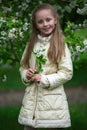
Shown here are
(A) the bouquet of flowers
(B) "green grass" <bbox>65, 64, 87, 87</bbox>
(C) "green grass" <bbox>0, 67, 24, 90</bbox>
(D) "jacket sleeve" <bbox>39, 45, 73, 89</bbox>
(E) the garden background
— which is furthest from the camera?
(B) "green grass" <bbox>65, 64, 87, 87</bbox>

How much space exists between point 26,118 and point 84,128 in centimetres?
208

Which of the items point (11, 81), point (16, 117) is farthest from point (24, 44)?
point (11, 81)

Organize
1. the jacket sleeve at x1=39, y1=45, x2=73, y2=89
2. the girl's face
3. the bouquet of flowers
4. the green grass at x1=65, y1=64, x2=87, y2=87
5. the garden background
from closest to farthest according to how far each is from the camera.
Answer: the bouquet of flowers, the jacket sleeve at x1=39, y1=45, x2=73, y2=89, the girl's face, the garden background, the green grass at x1=65, y1=64, x2=87, y2=87

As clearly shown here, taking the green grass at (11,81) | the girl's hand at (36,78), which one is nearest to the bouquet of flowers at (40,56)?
the girl's hand at (36,78)

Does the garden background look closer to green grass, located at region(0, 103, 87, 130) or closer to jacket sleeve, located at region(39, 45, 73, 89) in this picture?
green grass, located at region(0, 103, 87, 130)

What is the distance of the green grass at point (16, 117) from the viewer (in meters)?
7.19

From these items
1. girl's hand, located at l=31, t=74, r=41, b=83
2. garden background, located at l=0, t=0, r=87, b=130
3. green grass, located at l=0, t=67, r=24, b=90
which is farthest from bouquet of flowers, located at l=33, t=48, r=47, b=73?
green grass, located at l=0, t=67, r=24, b=90

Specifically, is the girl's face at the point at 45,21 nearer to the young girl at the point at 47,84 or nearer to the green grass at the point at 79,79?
the young girl at the point at 47,84

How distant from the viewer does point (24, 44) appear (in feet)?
20.6

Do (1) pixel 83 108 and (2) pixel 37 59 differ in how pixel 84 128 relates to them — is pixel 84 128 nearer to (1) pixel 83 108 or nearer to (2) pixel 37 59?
(1) pixel 83 108

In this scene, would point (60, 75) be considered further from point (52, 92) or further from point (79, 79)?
point (79, 79)

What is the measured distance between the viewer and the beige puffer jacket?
505 cm

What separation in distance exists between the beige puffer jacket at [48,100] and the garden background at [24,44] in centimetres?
31

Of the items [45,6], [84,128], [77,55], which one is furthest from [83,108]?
[45,6]
